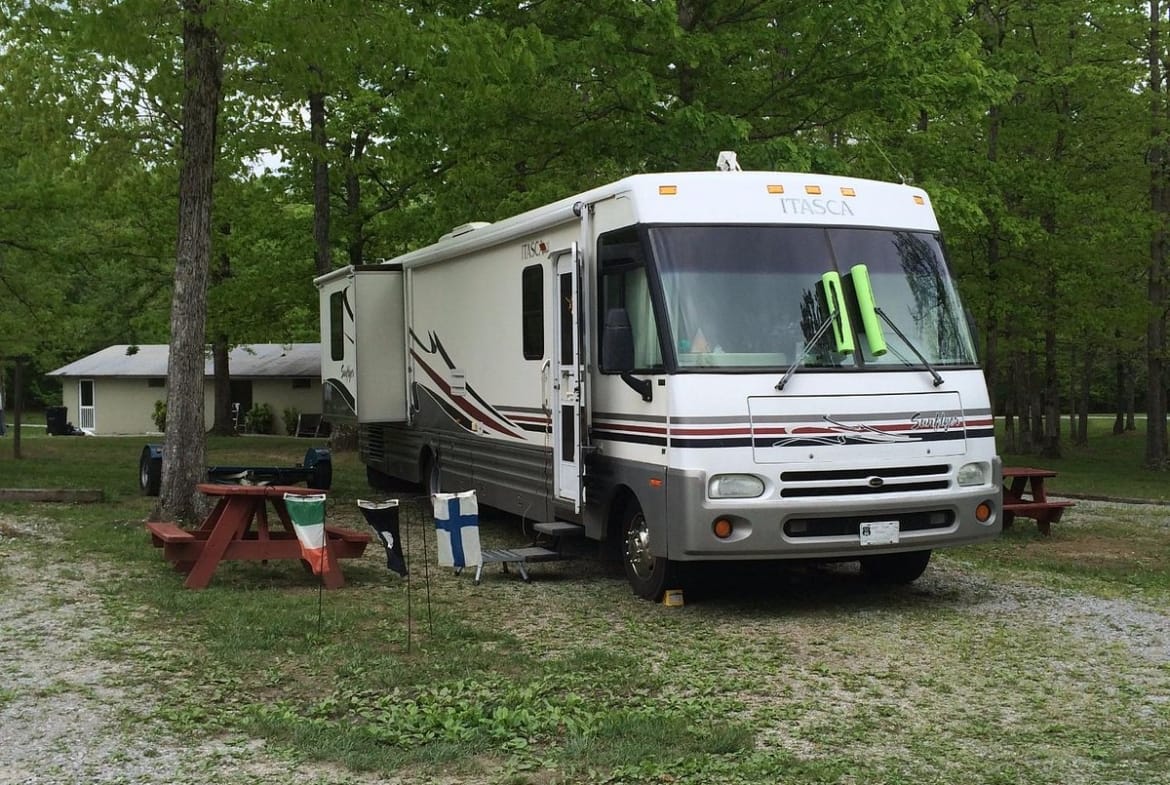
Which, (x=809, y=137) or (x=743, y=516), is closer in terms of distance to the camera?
(x=743, y=516)

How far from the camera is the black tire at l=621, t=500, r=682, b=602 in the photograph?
8500 millimetres

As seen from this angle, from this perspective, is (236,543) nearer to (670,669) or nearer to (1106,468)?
(670,669)

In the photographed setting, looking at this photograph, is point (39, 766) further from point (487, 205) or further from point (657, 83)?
point (487, 205)

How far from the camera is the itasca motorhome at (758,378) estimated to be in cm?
799

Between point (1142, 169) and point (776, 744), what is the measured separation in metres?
20.6

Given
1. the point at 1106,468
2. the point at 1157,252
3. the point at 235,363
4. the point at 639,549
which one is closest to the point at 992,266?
the point at 1157,252

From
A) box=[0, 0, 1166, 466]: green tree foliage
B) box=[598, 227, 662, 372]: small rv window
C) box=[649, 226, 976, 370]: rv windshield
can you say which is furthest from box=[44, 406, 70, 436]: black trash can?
box=[649, 226, 976, 370]: rv windshield

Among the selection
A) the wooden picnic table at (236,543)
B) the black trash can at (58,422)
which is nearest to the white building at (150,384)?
the black trash can at (58,422)

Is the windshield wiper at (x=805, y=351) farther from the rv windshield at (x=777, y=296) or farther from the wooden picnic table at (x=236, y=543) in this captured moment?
the wooden picnic table at (x=236, y=543)

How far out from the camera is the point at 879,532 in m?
8.16

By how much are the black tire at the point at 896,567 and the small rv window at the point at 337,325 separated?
759 cm

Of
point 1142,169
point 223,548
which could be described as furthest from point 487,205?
point 1142,169

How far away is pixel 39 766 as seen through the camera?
5.09m

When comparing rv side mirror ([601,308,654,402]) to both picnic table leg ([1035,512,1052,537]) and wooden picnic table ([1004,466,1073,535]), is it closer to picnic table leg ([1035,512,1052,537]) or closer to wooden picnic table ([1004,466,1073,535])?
wooden picnic table ([1004,466,1073,535])
